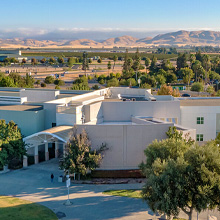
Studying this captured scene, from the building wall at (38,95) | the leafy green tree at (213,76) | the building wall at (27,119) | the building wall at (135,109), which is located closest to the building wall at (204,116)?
the building wall at (135,109)

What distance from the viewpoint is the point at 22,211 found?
2253 cm

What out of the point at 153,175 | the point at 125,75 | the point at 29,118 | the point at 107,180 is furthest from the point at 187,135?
the point at 125,75

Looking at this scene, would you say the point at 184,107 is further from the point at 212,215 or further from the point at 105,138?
the point at 212,215

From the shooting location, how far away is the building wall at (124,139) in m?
29.2

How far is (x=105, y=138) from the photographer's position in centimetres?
2930

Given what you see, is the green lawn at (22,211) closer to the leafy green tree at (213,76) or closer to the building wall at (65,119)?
the building wall at (65,119)

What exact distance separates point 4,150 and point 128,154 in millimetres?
10364

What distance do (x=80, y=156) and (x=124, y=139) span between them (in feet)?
13.8

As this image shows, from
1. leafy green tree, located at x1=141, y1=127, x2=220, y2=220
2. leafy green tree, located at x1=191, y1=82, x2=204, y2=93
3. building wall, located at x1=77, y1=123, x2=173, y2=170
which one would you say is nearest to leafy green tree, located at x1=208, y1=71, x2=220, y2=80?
leafy green tree, located at x1=191, y1=82, x2=204, y2=93

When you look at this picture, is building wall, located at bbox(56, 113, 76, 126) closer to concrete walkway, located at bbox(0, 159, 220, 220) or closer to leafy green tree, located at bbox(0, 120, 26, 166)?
leafy green tree, located at bbox(0, 120, 26, 166)

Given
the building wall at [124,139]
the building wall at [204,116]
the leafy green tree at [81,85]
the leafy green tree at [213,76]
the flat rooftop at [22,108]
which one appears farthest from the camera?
the leafy green tree at [213,76]

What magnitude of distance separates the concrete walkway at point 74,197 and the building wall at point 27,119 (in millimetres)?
4731

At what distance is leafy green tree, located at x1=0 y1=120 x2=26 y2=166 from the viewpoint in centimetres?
3009

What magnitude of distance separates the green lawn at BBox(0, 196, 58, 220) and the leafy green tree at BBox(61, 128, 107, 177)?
178 inches
